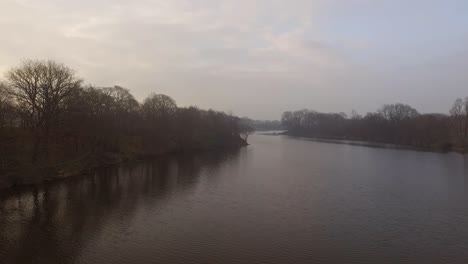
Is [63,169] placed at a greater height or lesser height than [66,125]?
lesser

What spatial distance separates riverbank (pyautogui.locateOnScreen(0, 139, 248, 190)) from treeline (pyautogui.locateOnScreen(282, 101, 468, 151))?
173 feet

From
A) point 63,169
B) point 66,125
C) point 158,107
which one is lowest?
point 63,169

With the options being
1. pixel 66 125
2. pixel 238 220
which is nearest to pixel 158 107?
pixel 66 125

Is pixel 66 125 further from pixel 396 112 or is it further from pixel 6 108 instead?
pixel 396 112

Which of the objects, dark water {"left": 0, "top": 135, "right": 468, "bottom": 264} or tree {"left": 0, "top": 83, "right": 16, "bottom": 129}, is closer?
dark water {"left": 0, "top": 135, "right": 468, "bottom": 264}

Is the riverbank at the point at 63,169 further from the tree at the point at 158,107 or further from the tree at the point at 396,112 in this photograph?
the tree at the point at 396,112

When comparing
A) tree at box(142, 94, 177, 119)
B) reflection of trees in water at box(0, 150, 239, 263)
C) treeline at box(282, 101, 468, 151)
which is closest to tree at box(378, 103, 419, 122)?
treeline at box(282, 101, 468, 151)

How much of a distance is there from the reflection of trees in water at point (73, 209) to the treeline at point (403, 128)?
5537 centimetres

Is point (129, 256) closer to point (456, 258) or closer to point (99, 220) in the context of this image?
point (99, 220)

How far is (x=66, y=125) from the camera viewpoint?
111 ft

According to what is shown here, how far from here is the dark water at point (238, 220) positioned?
14.6m

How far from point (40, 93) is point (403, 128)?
75.4 meters

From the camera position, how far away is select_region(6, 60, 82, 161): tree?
1188 inches

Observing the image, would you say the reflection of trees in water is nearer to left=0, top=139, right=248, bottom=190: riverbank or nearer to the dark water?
the dark water
